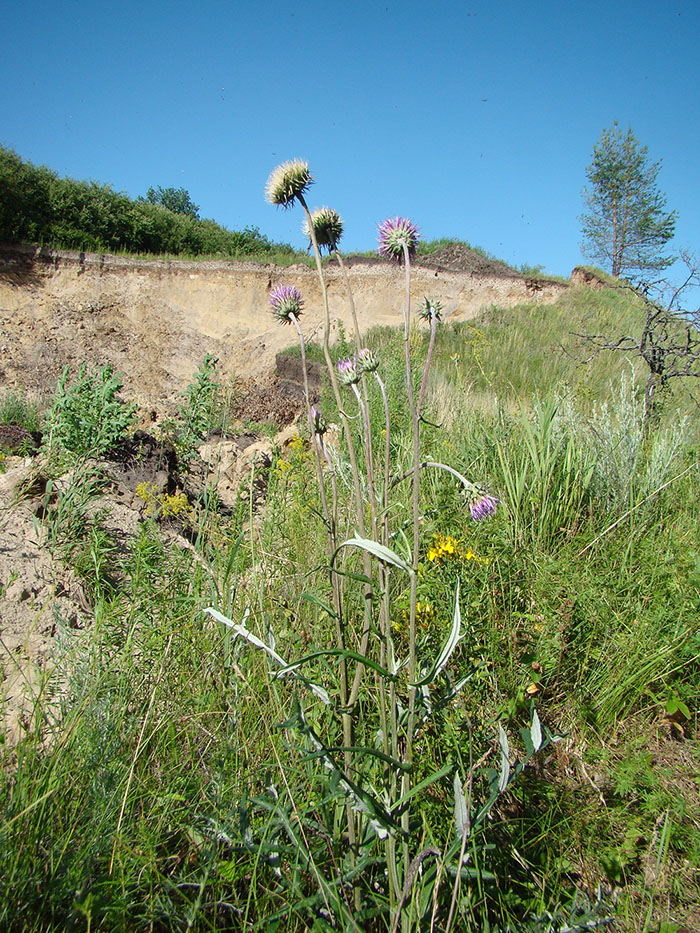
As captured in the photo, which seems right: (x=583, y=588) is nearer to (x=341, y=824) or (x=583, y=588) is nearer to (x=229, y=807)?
(x=341, y=824)

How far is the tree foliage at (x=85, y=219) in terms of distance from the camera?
1488 cm

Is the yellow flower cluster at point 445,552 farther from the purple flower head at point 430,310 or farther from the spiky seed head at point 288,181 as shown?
the spiky seed head at point 288,181

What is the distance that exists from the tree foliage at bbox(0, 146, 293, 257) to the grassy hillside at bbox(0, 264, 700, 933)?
51.0 feet

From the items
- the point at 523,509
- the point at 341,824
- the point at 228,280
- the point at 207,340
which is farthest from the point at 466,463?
the point at 228,280

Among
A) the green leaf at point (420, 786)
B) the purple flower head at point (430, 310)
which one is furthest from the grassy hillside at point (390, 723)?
the purple flower head at point (430, 310)

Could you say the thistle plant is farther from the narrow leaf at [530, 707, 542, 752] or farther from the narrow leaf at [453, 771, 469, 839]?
the narrow leaf at [530, 707, 542, 752]

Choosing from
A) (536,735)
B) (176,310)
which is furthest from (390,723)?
(176,310)

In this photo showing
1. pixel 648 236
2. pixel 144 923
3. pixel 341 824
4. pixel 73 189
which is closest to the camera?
pixel 144 923

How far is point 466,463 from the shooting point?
3639 mm

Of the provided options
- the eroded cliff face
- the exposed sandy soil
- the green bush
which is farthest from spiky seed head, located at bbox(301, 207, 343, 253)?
the eroded cliff face

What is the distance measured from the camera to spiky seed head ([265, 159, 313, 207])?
1.43 m

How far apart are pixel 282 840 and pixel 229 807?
160 mm

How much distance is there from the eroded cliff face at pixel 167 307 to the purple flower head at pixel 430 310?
42.0ft

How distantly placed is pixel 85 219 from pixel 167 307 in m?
3.73
